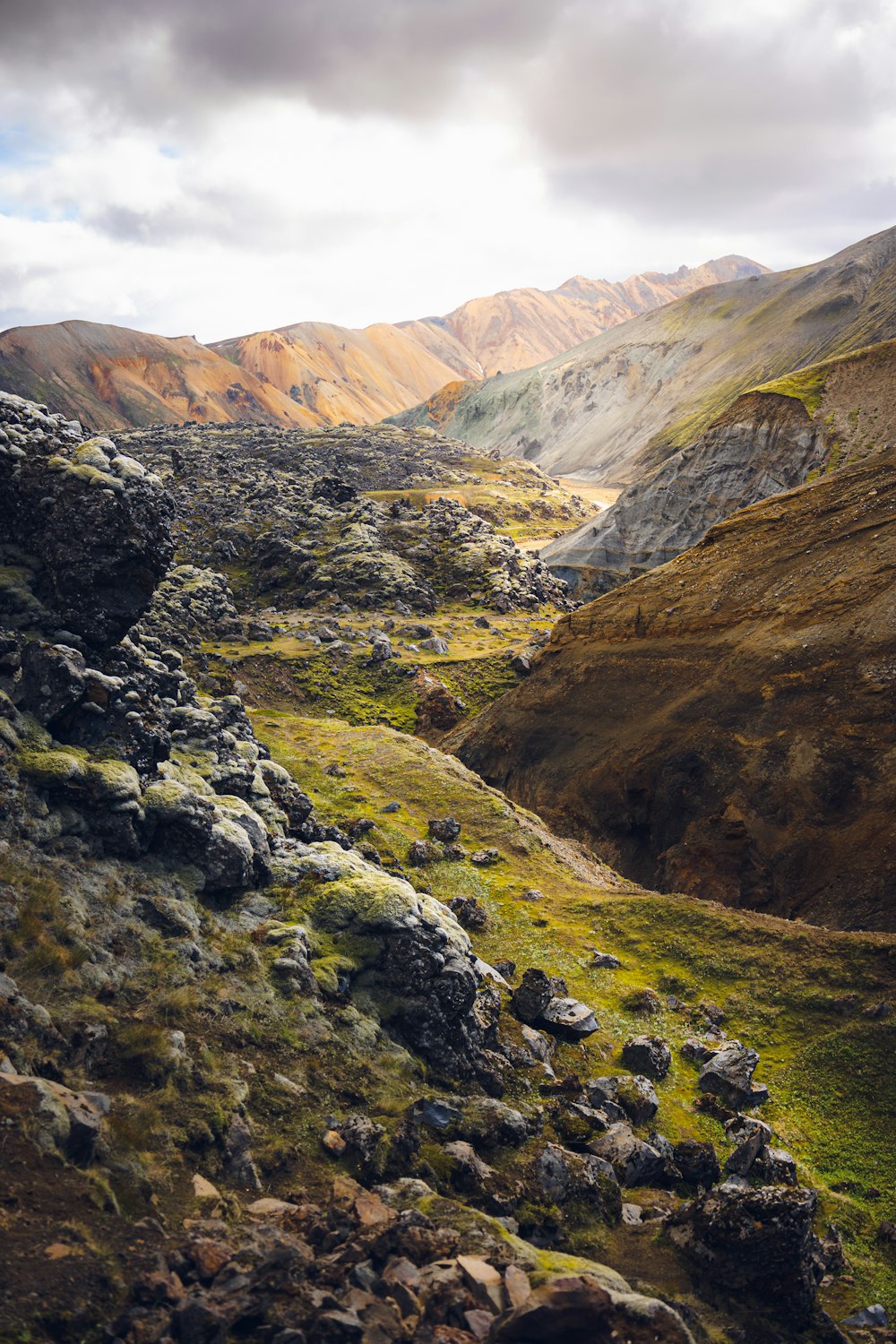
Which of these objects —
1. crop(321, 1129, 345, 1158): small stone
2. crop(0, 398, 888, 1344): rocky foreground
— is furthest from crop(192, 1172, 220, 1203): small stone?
crop(321, 1129, 345, 1158): small stone

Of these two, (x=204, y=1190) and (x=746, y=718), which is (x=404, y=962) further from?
(x=746, y=718)

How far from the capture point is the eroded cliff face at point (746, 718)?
2811 centimetres

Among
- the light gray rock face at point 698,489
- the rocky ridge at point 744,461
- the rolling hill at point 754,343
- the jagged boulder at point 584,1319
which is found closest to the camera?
the jagged boulder at point 584,1319

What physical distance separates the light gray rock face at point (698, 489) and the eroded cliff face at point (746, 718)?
28.2 meters

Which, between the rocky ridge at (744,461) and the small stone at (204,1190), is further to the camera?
the rocky ridge at (744,461)

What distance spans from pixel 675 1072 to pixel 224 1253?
13026mm

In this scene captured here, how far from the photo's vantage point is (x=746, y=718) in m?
32.1

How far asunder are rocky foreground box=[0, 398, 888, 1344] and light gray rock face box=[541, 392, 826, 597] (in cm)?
5234

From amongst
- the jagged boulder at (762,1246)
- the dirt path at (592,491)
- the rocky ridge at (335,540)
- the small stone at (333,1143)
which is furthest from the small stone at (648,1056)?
the dirt path at (592,491)

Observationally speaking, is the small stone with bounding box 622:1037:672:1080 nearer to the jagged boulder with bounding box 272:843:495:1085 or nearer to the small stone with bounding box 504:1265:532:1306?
the jagged boulder with bounding box 272:843:495:1085

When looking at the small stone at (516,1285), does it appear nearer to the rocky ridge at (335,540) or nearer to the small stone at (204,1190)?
the small stone at (204,1190)

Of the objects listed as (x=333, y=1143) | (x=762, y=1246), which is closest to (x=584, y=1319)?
(x=333, y=1143)

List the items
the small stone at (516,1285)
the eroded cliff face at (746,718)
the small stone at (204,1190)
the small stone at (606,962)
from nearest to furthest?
the small stone at (516,1285), the small stone at (204,1190), the small stone at (606,962), the eroded cliff face at (746,718)

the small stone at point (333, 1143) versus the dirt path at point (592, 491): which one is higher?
the dirt path at point (592, 491)
